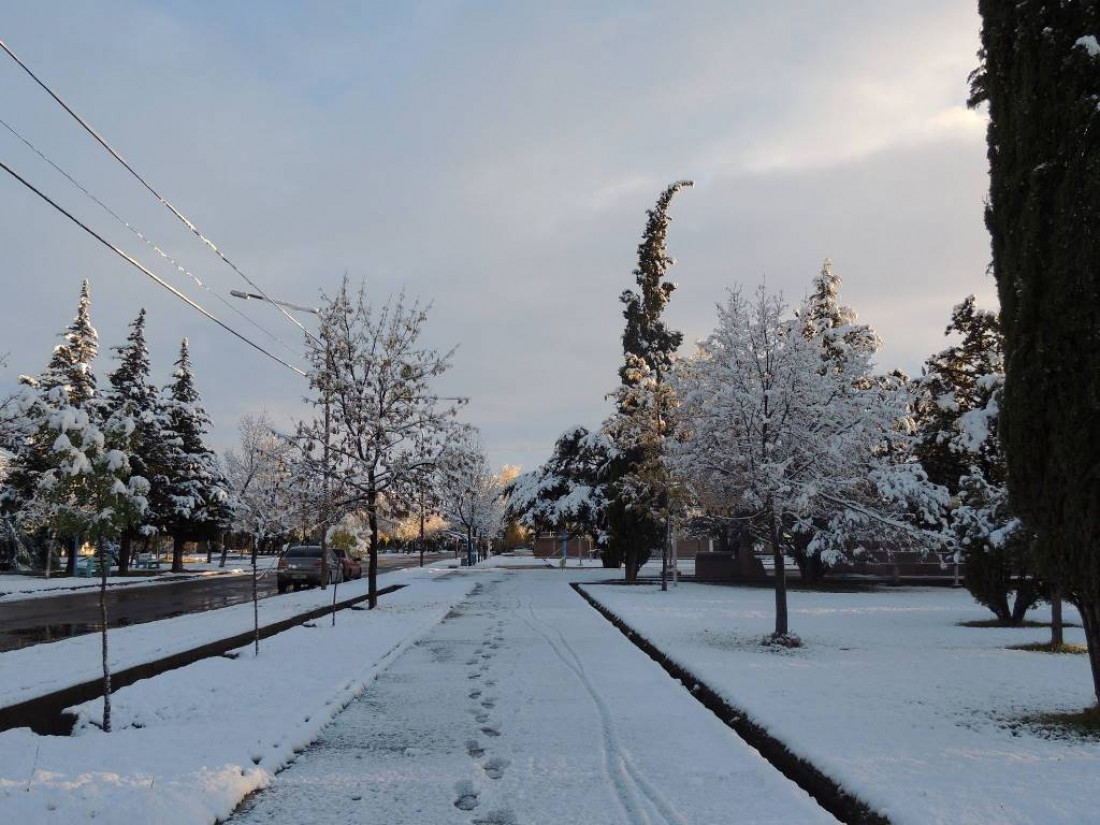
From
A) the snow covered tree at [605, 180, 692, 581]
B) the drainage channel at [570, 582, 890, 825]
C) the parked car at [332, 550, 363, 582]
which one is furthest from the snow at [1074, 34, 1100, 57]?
→ the parked car at [332, 550, 363, 582]

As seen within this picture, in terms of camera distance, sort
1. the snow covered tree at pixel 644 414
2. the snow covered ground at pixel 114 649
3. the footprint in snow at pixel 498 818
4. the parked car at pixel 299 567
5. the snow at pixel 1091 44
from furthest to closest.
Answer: the parked car at pixel 299 567, the snow covered tree at pixel 644 414, the snow covered ground at pixel 114 649, the snow at pixel 1091 44, the footprint in snow at pixel 498 818

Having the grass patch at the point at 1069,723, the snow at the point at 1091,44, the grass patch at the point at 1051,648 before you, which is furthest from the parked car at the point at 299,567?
the snow at the point at 1091,44

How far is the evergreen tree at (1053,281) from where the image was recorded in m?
6.90

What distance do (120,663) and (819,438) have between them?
10035 millimetres

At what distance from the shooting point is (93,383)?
1613 inches

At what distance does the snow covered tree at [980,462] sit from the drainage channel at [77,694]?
997cm

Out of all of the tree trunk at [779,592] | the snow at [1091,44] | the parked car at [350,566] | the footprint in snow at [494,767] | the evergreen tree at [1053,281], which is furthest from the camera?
the parked car at [350,566]

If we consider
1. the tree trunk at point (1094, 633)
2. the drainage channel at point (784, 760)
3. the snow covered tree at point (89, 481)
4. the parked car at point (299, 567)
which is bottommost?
the parked car at point (299, 567)

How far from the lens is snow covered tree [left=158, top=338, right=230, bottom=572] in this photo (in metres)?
43.8

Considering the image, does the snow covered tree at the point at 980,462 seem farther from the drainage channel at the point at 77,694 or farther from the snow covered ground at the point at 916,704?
the drainage channel at the point at 77,694

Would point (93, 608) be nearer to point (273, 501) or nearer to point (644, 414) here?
point (273, 501)

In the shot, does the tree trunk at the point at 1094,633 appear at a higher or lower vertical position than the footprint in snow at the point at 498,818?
higher

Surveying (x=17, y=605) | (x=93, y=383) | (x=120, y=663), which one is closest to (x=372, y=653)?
(x=120, y=663)

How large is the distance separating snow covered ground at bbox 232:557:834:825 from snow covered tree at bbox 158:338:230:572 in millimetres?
37713
